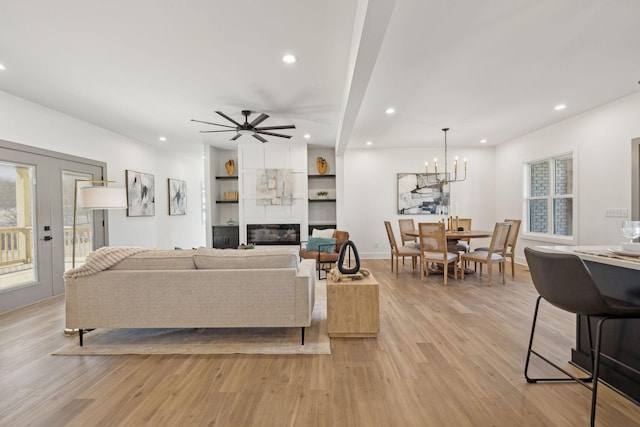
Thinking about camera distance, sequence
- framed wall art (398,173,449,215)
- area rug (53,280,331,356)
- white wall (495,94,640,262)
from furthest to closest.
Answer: framed wall art (398,173,449,215), white wall (495,94,640,262), area rug (53,280,331,356)

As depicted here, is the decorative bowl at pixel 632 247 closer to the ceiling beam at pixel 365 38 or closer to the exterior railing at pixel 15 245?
the ceiling beam at pixel 365 38

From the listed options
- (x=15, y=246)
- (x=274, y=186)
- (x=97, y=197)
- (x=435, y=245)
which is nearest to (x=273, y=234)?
(x=274, y=186)

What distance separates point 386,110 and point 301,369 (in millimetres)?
3606

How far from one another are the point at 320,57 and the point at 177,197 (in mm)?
5877

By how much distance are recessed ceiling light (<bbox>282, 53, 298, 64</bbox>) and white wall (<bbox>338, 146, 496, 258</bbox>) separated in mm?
4124

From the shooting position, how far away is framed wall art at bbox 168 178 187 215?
7.11 meters

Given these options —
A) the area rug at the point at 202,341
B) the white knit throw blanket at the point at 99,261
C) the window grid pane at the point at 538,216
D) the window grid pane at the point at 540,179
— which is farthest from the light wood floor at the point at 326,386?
the window grid pane at the point at 540,179

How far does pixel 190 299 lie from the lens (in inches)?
97.8

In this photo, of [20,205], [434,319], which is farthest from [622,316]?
[20,205]

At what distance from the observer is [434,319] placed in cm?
309

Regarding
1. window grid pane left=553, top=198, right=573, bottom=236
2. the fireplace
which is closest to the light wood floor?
window grid pane left=553, top=198, right=573, bottom=236

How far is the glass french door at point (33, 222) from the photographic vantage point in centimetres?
359

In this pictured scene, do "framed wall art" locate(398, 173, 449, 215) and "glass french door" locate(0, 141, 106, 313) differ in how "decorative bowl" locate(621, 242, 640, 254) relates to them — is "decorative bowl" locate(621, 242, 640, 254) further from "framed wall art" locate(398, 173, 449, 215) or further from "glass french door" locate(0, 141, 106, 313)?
"glass french door" locate(0, 141, 106, 313)

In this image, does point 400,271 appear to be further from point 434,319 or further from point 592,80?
point 592,80
